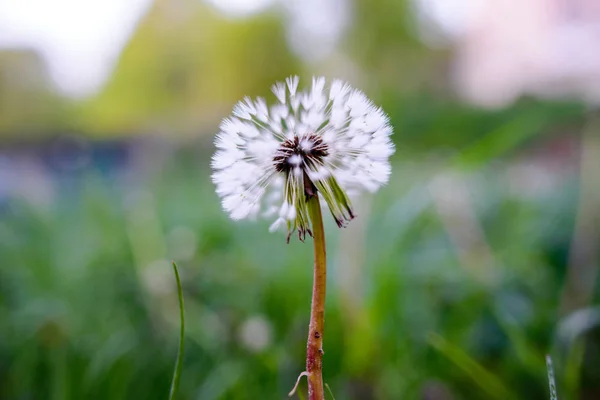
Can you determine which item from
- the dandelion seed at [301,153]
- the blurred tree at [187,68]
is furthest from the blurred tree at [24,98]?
the dandelion seed at [301,153]

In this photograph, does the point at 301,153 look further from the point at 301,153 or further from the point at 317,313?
the point at 317,313

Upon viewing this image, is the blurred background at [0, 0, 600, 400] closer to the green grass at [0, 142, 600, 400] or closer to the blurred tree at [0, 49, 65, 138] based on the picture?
the green grass at [0, 142, 600, 400]

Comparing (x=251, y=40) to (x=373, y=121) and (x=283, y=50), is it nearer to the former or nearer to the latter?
(x=283, y=50)

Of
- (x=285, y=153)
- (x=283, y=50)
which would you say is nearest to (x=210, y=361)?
(x=285, y=153)

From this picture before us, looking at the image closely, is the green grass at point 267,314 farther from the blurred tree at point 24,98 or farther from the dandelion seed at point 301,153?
the blurred tree at point 24,98

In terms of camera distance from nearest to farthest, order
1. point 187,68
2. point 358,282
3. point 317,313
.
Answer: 1. point 317,313
2. point 358,282
3. point 187,68

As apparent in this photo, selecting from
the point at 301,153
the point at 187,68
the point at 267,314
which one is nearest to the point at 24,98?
the point at 187,68

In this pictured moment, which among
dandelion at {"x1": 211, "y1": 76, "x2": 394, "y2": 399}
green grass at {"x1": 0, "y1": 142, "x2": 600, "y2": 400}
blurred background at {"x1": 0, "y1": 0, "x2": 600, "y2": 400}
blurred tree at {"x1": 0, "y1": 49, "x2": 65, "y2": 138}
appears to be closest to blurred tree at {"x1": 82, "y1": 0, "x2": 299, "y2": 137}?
blurred tree at {"x1": 0, "y1": 49, "x2": 65, "y2": 138}
